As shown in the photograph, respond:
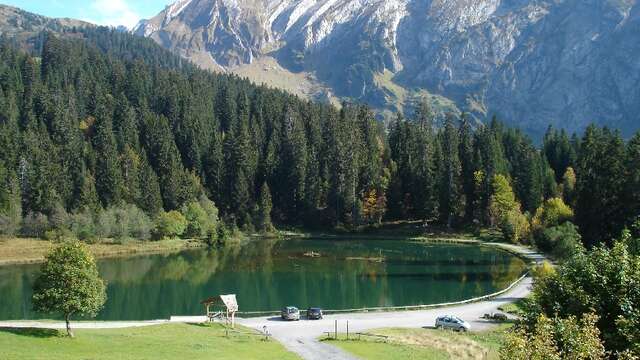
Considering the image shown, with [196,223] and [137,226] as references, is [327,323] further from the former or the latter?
[196,223]

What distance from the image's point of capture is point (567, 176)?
14300 cm

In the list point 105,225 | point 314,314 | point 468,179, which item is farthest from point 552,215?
point 105,225

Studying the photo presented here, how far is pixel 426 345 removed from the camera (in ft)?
141

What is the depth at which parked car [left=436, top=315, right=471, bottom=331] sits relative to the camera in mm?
51188

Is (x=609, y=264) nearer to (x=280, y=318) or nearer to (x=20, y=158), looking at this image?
(x=280, y=318)

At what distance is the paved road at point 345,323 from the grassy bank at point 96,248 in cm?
6211

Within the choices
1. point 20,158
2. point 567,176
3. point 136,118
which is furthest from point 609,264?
point 136,118

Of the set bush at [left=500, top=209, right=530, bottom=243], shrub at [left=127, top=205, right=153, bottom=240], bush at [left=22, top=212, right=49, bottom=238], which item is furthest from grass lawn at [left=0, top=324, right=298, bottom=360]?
bush at [left=500, top=209, right=530, bottom=243]

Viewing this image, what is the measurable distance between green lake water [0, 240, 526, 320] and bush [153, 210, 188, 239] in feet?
40.8

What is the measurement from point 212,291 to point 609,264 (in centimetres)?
6219

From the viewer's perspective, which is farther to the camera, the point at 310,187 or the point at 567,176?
the point at 310,187

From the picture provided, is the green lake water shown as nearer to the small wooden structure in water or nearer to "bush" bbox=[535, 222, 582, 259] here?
"bush" bbox=[535, 222, 582, 259]

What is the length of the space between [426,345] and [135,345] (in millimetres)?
19861

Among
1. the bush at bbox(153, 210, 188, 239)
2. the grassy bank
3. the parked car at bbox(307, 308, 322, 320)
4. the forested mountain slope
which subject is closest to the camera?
the parked car at bbox(307, 308, 322, 320)
